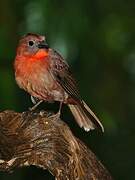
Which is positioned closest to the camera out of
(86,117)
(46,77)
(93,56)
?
(86,117)

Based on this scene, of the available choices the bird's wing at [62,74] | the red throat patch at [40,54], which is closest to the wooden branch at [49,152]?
the bird's wing at [62,74]

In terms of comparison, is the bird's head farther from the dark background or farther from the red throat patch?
the dark background

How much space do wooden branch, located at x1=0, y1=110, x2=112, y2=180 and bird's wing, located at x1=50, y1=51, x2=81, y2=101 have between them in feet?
4.86

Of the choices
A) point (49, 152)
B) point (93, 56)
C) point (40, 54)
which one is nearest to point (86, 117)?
point (40, 54)

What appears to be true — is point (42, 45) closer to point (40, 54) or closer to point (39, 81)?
point (40, 54)

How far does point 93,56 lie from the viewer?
26.9 ft

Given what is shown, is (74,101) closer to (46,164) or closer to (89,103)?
(89,103)

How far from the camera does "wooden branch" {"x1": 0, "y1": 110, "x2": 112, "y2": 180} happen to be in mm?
5559

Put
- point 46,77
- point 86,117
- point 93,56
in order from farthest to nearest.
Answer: point 93,56
point 46,77
point 86,117

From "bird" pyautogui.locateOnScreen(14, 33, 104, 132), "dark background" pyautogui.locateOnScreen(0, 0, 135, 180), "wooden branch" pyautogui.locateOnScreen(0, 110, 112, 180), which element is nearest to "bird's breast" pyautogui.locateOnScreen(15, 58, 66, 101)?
"bird" pyautogui.locateOnScreen(14, 33, 104, 132)

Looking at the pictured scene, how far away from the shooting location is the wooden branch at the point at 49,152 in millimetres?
5559

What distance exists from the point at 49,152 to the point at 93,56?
2657 mm

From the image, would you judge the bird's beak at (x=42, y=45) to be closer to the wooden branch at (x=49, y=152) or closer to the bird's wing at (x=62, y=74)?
the bird's wing at (x=62, y=74)

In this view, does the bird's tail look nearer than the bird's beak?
Yes
